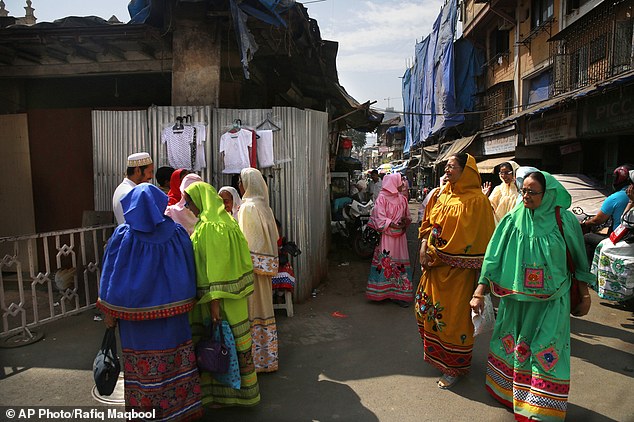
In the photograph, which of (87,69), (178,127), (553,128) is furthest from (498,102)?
(87,69)

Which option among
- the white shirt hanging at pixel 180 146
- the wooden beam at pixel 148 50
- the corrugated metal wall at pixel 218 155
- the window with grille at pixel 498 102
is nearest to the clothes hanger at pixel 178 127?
the white shirt hanging at pixel 180 146

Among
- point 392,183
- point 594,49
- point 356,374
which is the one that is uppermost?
point 594,49

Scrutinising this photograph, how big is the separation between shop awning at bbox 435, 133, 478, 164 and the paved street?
11533mm

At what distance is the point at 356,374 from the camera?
12.6ft

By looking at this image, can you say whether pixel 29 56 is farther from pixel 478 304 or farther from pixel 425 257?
pixel 478 304

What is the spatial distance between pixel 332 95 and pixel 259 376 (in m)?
7.30

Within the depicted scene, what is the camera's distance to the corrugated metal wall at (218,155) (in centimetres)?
563

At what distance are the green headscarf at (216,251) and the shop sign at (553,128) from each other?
9.50m

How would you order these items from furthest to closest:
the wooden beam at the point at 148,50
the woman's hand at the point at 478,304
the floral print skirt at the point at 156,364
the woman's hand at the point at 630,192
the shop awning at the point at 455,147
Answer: the shop awning at the point at 455,147
the wooden beam at the point at 148,50
the woman's hand at the point at 630,192
the woman's hand at the point at 478,304
the floral print skirt at the point at 156,364

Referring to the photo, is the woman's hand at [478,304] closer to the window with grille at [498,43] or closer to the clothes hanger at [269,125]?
the clothes hanger at [269,125]

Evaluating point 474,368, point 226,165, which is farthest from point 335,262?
point 474,368

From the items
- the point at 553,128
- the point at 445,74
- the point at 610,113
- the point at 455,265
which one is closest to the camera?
the point at 455,265

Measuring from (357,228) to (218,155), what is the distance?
14.1ft

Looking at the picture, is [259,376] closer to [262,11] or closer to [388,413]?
[388,413]
